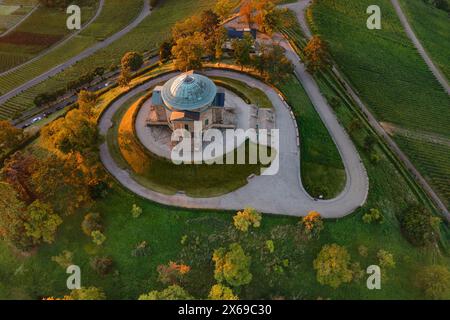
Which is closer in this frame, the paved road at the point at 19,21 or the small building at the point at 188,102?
the small building at the point at 188,102

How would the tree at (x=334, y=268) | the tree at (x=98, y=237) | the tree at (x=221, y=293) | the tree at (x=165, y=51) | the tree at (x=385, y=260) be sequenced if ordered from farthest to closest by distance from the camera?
the tree at (x=165, y=51)
the tree at (x=98, y=237)
the tree at (x=385, y=260)
the tree at (x=334, y=268)
the tree at (x=221, y=293)

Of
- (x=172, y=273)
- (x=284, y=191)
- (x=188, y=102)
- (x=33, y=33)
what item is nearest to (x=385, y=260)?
(x=284, y=191)

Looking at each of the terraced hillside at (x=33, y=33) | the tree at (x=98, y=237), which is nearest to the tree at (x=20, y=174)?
the tree at (x=98, y=237)

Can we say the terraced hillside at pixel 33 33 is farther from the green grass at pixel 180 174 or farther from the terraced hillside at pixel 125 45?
the green grass at pixel 180 174

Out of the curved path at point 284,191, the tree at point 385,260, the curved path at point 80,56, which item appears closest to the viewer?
the tree at point 385,260

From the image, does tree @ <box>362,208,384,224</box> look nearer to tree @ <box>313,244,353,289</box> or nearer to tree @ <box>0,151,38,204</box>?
tree @ <box>313,244,353,289</box>

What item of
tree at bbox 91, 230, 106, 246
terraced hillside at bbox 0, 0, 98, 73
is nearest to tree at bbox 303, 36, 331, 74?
tree at bbox 91, 230, 106, 246

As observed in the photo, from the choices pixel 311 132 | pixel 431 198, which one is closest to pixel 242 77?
pixel 311 132

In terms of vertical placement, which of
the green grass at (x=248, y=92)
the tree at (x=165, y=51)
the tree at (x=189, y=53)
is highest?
the tree at (x=165, y=51)
